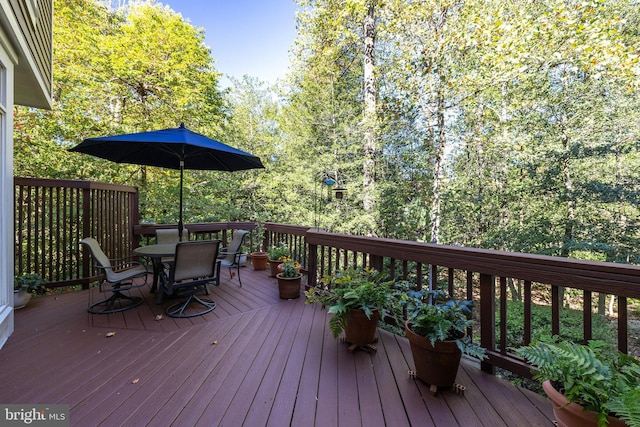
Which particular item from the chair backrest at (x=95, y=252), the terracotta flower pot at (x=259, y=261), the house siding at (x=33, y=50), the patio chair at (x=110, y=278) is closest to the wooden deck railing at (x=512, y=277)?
the patio chair at (x=110, y=278)

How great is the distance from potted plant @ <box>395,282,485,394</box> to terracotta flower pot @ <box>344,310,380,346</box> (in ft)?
1.40

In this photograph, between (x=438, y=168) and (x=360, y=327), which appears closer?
(x=360, y=327)

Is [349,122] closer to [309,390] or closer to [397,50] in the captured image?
[397,50]

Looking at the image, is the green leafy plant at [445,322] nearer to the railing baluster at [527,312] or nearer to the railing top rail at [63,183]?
the railing baluster at [527,312]

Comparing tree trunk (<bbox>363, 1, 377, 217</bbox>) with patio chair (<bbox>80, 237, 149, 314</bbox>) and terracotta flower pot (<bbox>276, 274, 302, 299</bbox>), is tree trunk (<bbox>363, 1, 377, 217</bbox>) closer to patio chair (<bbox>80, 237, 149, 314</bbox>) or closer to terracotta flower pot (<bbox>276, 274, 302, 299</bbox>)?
terracotta flower pot (<bbox>276, 274, 302, 299</bbox>)

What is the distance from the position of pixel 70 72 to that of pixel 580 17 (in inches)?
450

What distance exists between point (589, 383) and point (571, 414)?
16 cm

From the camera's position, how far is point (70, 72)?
276 inches

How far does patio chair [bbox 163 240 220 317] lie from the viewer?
9.62 feet

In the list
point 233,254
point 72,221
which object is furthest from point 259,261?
point 72,221

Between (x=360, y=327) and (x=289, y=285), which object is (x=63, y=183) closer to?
(x=289, y=285)

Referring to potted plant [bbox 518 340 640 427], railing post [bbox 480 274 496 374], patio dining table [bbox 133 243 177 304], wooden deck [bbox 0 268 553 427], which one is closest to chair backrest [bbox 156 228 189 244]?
patio dining table [bbox 133 243 177 304]

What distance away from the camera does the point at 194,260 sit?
3.04 meters

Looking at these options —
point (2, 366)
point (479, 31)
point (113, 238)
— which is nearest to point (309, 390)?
point (2, 366)
